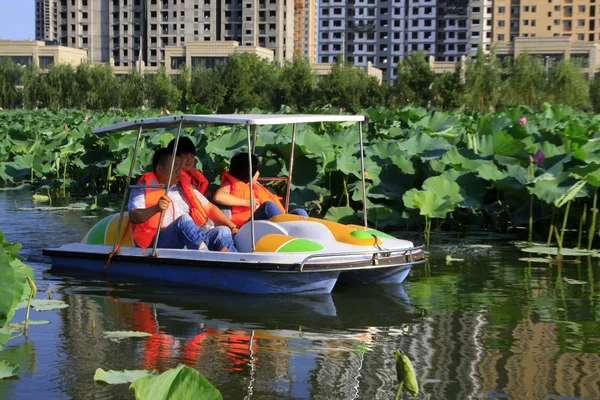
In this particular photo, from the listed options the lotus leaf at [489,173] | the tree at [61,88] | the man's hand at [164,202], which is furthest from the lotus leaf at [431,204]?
the tree at [61,88]

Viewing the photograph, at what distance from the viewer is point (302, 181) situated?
30.9 feet

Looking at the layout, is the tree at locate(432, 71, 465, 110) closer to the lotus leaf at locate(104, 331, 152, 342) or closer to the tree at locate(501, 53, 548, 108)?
the tree at locate(501, 53, 548, 108)

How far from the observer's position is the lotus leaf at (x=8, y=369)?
160 inches

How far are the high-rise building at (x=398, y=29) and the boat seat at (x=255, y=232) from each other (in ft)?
376

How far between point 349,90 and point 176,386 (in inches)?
2285

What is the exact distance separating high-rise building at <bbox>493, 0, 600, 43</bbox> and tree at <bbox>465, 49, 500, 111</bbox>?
272 feet

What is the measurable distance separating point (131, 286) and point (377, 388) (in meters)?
2.95

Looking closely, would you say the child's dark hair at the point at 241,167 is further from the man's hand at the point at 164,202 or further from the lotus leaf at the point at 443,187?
the lotus leaf at the point at 443,187

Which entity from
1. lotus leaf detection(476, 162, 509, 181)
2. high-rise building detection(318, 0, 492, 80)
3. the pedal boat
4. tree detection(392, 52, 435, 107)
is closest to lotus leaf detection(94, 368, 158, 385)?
the pedal boat

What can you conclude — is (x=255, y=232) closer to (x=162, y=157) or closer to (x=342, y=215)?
Result: (x=162, y=157)

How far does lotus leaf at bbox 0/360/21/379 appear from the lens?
4.07 m

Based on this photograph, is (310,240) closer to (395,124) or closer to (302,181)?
(302,181)

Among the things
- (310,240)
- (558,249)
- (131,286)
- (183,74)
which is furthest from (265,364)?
(183,74)

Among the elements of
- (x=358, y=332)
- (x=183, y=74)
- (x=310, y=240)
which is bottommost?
(x=358, y=332)
